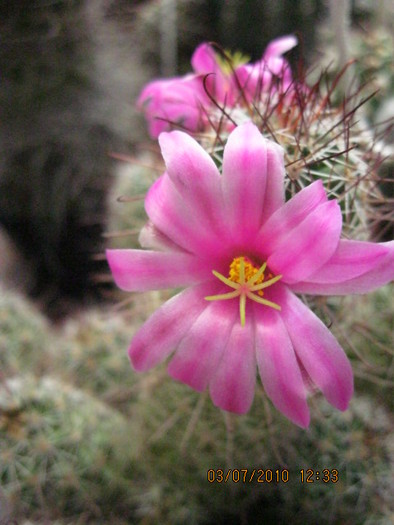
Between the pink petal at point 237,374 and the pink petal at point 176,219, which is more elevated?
the pink petal at point 176,219

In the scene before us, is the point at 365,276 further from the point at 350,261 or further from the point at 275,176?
the point at 275,176

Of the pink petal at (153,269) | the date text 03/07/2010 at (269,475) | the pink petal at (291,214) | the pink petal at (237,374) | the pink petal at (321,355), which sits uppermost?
the pink petal at (291,214)

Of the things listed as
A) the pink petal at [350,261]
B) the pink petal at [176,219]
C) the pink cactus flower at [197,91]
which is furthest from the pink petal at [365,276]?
the pink cactus flower at [197,91]

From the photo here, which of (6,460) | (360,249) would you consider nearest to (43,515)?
(6,460)

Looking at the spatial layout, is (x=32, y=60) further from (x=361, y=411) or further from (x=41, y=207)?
(x=361, y=411)

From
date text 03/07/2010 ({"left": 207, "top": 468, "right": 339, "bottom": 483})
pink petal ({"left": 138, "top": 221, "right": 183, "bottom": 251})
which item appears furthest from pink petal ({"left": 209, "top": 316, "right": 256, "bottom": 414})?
date text 03/07/2010 ({"left": 207, "top": 468, "right": 339, "bottom": 483})

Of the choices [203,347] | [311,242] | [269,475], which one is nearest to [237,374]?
[203,347]

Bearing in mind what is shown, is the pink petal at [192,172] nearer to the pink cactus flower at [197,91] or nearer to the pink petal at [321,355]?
the pink petal at [321,355]
